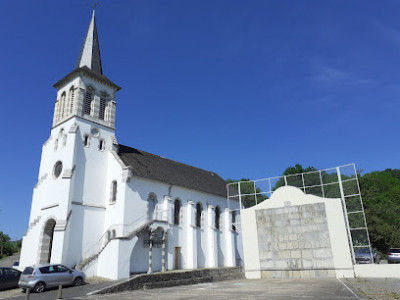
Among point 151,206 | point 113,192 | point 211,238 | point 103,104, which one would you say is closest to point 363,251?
point 211,238

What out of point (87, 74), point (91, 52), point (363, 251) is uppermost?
point (91, 52)

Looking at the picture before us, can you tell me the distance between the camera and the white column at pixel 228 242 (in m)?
32.6

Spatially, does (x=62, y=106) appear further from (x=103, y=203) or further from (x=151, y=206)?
(x=151, y=206)

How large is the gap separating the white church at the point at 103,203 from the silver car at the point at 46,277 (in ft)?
9.77

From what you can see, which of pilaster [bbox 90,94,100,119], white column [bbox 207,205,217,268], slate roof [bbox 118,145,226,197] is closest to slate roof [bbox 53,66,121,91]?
pilaster [bbox 90,94,100,119]

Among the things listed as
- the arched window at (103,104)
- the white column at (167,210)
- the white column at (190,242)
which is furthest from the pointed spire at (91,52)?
the white column at (190,242)

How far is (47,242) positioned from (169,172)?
12812 mm

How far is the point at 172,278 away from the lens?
21875mm

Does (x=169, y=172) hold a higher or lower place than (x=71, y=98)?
lower

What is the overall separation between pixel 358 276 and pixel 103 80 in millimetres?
26381

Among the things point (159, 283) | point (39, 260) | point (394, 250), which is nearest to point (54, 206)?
point (39, 260)

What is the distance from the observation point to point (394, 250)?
24.6m

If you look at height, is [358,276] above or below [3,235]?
below

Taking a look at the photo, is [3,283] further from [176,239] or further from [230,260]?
[230,260]
